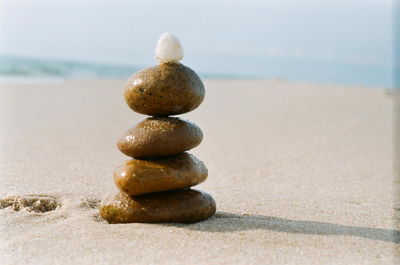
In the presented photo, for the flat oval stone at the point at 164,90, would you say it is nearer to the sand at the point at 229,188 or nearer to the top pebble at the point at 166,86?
the top pebble at the point at 166,86

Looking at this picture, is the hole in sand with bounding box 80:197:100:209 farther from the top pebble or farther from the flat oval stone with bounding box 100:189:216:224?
the top pebble

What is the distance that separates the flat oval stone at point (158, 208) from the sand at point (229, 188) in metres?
0.12

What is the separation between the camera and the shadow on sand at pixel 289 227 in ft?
14.4

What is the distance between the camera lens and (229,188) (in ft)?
20.2

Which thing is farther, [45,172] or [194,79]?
[45,172]

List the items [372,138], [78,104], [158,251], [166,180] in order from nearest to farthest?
[158,251] < [166,180] < [372,138] < [78,104]

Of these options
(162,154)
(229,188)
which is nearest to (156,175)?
(162,154)

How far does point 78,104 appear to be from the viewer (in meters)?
13.0

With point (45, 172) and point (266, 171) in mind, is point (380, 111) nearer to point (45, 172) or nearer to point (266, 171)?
point (266, 171)

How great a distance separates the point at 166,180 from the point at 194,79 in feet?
2.74

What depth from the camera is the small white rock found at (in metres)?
4.70

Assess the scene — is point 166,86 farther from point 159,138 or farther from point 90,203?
point 90,203

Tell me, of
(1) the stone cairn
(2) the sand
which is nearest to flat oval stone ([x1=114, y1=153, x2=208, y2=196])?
(1) the stone cairn

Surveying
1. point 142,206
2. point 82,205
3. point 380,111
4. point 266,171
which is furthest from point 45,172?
point 380,111
